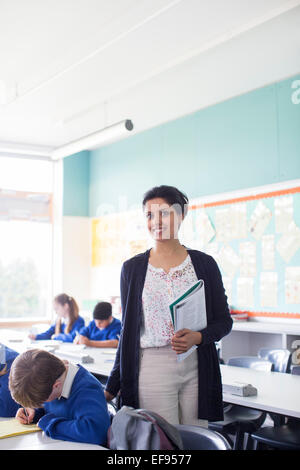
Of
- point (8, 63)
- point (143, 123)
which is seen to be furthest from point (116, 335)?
point (143, 123)

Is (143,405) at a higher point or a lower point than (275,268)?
lower

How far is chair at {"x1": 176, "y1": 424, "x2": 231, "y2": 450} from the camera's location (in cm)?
154

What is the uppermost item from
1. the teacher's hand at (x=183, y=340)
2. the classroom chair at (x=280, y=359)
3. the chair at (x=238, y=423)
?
the teacher's hand at (x=183, y=340)


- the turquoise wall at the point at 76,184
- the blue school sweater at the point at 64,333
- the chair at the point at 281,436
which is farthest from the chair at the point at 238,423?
the turquoise wall at the point at 76,184

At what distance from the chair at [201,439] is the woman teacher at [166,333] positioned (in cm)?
18

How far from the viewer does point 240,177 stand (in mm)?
5480

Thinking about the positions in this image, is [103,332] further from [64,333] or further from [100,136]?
[100,136]

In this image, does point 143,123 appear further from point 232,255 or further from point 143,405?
point 143,405

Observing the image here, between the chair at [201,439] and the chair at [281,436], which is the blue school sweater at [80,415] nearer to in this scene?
the chair at [201,439]

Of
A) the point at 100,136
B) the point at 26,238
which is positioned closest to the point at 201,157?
the point at 100,136

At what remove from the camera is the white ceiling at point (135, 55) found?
3816 mm

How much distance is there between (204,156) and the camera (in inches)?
235

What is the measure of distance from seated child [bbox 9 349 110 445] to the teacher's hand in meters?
0.35
